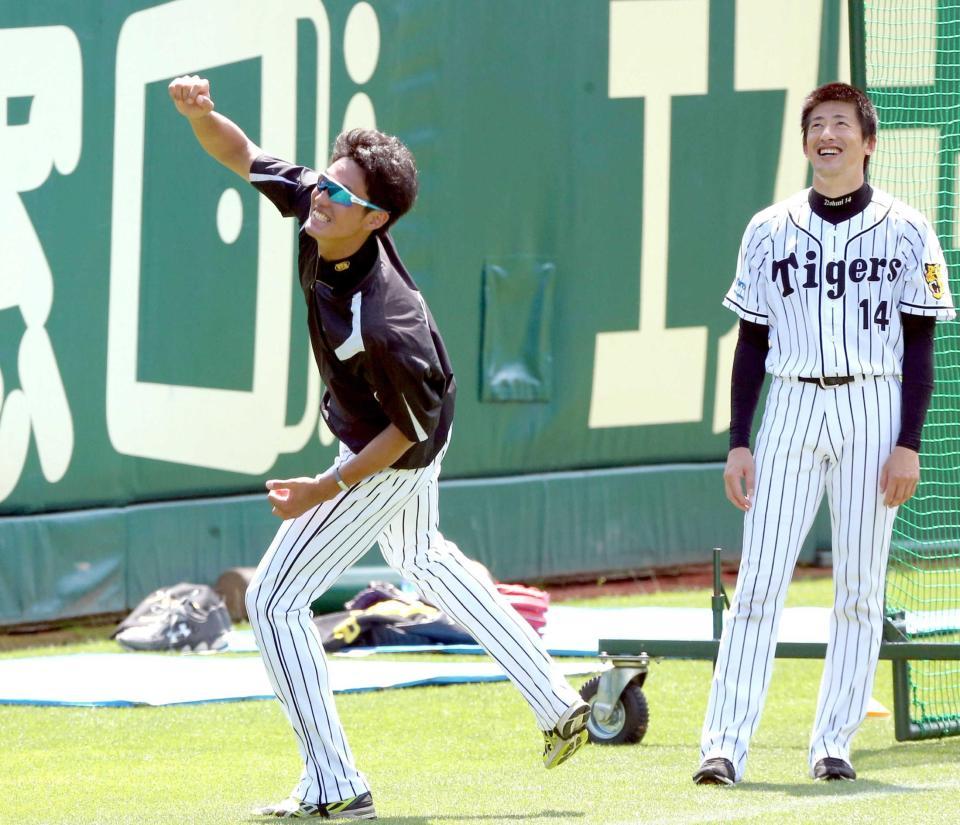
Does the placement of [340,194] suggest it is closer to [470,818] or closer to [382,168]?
[382,168]

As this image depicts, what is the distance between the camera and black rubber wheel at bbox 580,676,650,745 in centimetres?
658

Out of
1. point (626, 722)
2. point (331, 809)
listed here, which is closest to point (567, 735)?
point (331, 809)

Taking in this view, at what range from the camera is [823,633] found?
8305 millimetres

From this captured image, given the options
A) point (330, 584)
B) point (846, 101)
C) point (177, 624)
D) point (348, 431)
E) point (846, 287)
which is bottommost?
point (177, 624)

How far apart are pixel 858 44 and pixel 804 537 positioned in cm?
207

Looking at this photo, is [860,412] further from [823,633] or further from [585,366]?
[585,366]

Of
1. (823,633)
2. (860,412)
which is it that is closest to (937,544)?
(823,633)

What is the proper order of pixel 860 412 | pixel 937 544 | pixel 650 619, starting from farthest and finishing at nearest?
1. pixel 650 619
2. pixel 937 544
3. pixel 860 412

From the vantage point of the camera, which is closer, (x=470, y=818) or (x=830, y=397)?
(x=470, y=818)

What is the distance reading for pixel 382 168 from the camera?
196 inches

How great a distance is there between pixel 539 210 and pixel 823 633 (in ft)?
12.2

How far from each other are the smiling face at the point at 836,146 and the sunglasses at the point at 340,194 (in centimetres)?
143

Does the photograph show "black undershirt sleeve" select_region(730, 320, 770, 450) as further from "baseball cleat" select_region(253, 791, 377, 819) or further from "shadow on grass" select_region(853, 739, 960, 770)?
"baseball cleat" select_region(253, 791, 377, 819)

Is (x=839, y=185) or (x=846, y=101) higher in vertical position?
(x=846, y=101)
